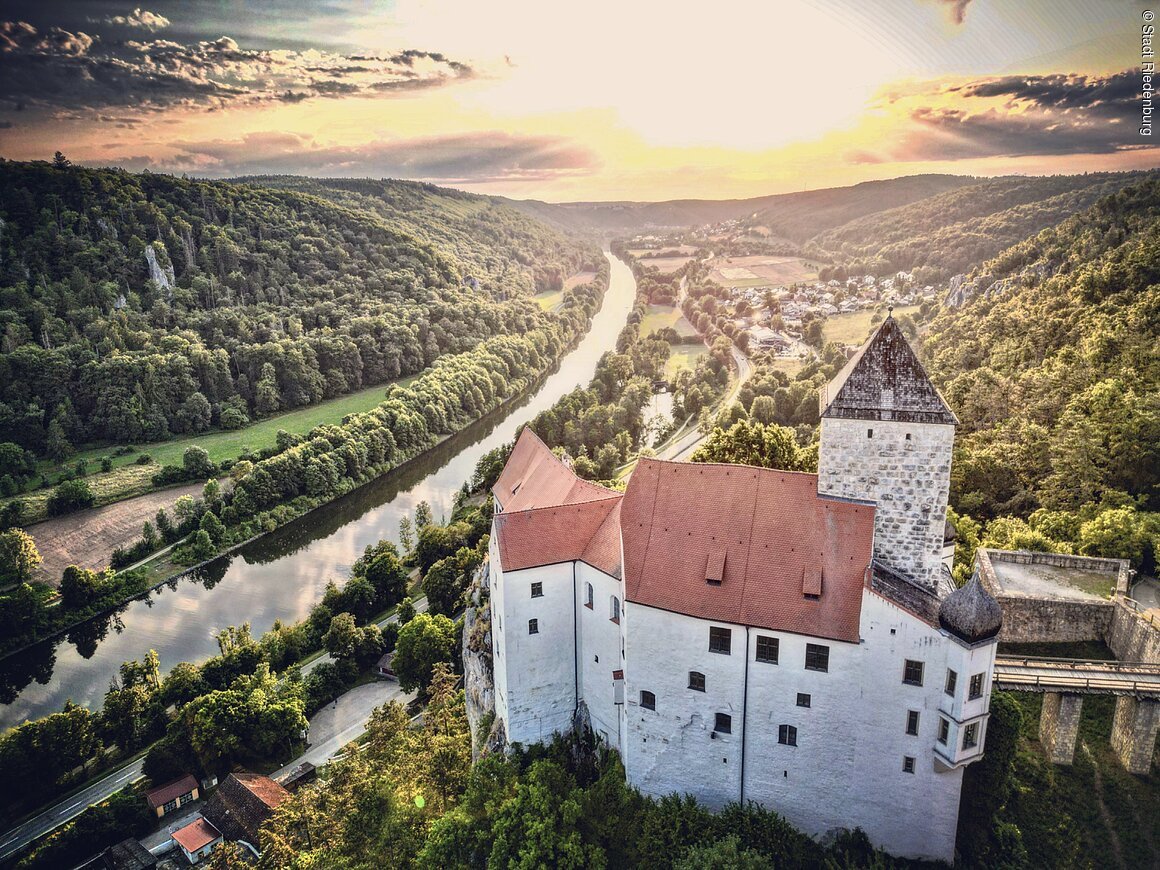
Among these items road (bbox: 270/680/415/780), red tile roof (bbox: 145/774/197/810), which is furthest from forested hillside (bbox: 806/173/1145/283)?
red tile roof (bbox: 145/774/197/810)

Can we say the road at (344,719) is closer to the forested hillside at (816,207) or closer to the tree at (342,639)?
the tree at (342,639)

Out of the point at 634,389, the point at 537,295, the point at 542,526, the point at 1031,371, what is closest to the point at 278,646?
the point at 542,526

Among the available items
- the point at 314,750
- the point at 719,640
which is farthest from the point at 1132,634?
the point at 314,750

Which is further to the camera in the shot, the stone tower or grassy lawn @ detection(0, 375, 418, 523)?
grassy lawn @ detection(0, 375, 418, 523)

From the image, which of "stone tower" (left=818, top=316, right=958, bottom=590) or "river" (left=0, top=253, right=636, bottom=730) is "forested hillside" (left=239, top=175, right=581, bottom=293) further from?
"stone tower" (left=818, top=316, right=958, bottom=590)

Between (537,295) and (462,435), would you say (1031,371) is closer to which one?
(462,435)

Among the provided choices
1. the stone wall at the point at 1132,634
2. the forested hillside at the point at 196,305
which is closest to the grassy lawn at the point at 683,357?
the forested hillside at the point at 196,305

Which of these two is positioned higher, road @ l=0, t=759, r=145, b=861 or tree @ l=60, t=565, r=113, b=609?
tree @ l=60, t=565, r=113, b=609
